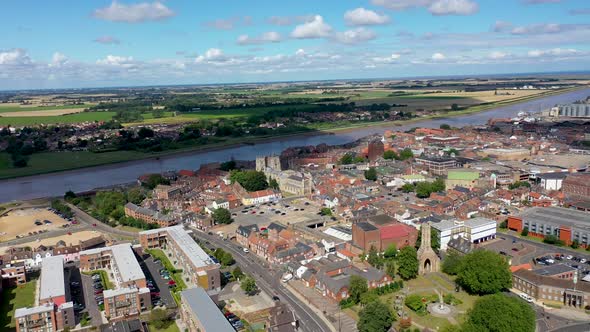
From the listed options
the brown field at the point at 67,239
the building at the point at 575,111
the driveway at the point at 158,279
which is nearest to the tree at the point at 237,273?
the driveway at the point at 158,279

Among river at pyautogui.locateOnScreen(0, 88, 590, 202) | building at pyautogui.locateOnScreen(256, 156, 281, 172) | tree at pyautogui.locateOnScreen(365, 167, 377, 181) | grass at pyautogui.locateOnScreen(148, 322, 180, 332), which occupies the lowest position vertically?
river at pyautogui.locateOnScreen(0, 88, 590, 202)

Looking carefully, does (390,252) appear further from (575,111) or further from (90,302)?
(575,111)

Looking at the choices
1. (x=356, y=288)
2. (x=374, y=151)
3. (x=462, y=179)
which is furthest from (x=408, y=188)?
(x=356, y=288)

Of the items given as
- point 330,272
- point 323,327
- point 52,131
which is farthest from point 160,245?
point 52,131

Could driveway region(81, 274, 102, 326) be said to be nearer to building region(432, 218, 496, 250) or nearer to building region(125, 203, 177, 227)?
building region(125, 203, 177, 227)

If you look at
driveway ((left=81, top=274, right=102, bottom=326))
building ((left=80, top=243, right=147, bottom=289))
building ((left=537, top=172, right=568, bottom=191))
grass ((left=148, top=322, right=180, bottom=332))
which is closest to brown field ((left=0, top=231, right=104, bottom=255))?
Result: building ((left=80, top=243, right=147, bottom=289))

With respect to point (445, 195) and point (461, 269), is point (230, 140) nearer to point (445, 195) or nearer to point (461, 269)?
point (445, 195)
